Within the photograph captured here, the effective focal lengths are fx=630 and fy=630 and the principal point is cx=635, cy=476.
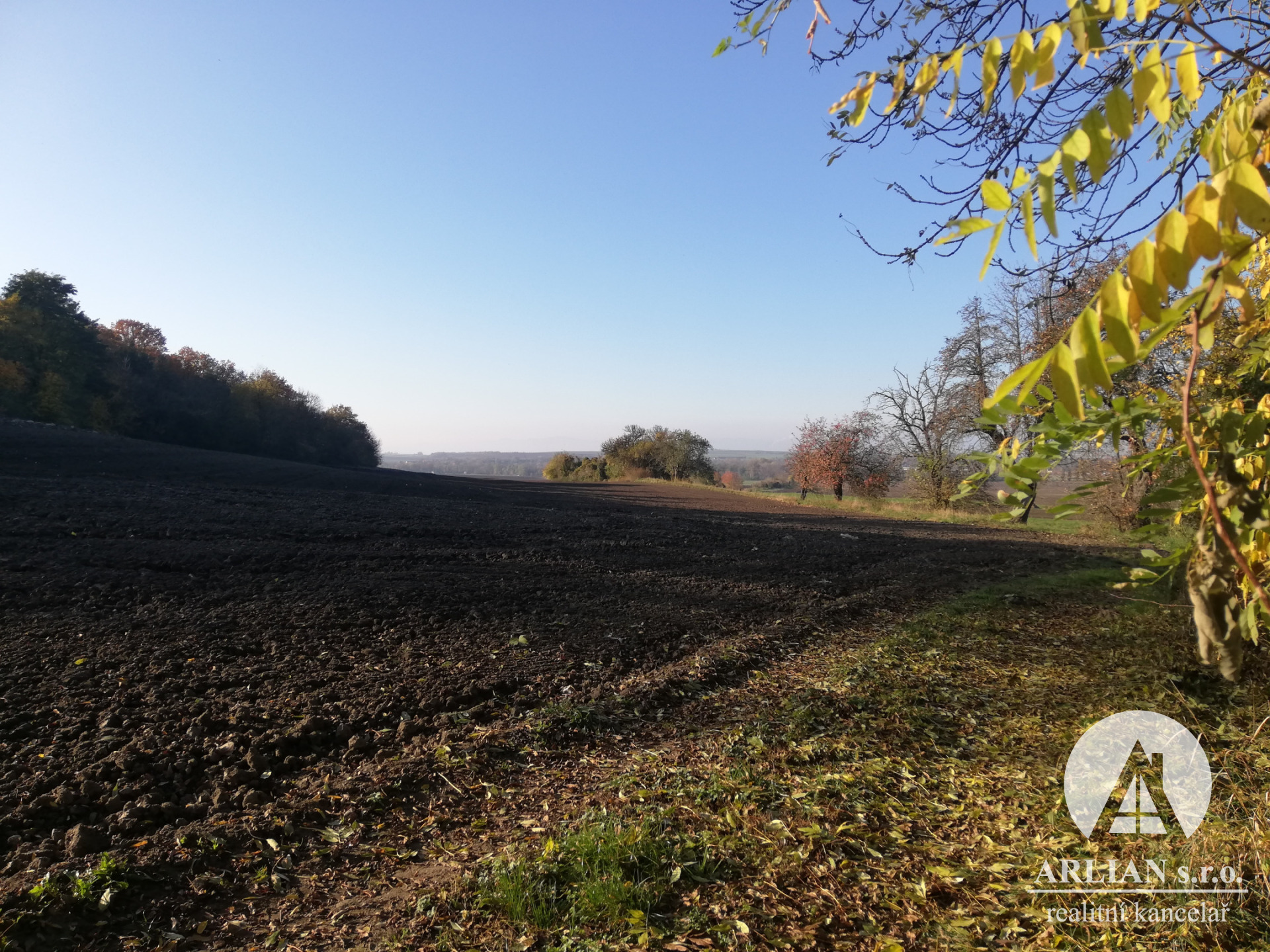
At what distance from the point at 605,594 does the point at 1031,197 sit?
6861 millimetres

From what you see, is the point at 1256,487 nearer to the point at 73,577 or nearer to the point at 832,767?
the point at 832,767

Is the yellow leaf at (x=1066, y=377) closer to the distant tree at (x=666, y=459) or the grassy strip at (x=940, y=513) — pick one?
the grassy strip at (x=940, y=513)

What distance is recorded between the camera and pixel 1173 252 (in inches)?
32.1

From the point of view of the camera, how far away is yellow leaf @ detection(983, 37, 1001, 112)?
1060 millimetres

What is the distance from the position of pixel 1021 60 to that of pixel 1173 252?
0.41 meters

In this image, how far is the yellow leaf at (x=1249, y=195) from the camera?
0.79m

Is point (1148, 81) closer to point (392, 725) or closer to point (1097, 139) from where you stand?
point (1097, 139)

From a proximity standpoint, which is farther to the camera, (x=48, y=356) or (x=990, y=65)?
(x=48, y=356)

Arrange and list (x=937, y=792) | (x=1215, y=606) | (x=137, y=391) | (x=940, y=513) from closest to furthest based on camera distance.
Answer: (x=1215, y=606)
(x=937, y=792)
(x=940, y=513)
(x=137, y=391)

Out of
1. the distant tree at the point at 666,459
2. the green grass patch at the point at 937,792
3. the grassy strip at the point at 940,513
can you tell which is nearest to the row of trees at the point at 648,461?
the distant tree at the point at 666,459

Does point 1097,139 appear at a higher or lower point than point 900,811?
higher

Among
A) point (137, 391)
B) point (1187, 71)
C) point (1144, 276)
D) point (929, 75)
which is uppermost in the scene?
point (137, 391)

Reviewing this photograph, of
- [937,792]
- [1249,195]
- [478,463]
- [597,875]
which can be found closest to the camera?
[1249,195]

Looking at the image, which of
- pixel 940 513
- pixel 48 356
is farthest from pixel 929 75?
pixel 48 356
